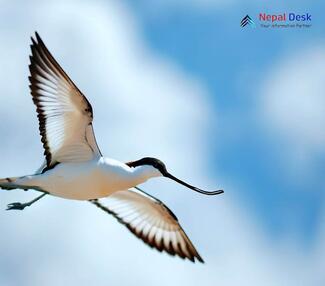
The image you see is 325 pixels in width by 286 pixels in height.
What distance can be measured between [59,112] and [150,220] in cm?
342

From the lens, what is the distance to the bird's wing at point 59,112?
1781 cm

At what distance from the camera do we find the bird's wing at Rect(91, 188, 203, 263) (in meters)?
20.4

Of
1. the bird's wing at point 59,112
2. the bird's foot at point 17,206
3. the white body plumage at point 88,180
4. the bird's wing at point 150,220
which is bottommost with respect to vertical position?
the bird's wing at point 150,220

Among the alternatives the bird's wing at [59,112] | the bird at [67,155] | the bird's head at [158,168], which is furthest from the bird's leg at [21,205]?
the bird's head at [158,168]

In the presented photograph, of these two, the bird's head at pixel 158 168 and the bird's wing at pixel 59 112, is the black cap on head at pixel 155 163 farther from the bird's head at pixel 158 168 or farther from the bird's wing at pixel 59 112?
the bird's wing at pixel 59 112

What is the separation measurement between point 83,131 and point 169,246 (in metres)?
3.33

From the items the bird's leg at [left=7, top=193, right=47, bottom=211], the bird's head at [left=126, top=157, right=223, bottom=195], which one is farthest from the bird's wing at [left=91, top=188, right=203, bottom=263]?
the bird's leg at [left=7, top=193, right=47, bottom=211]

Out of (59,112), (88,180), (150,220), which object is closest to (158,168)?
(88,180)

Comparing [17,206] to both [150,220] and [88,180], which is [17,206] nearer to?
[88,180]

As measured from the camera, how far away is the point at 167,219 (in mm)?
20609

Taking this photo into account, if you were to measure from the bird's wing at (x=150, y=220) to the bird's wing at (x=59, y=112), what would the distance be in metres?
2.17

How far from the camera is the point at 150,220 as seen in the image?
2072cm

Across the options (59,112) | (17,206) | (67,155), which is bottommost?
(17,206)

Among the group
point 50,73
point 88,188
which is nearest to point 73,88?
point 50,73
